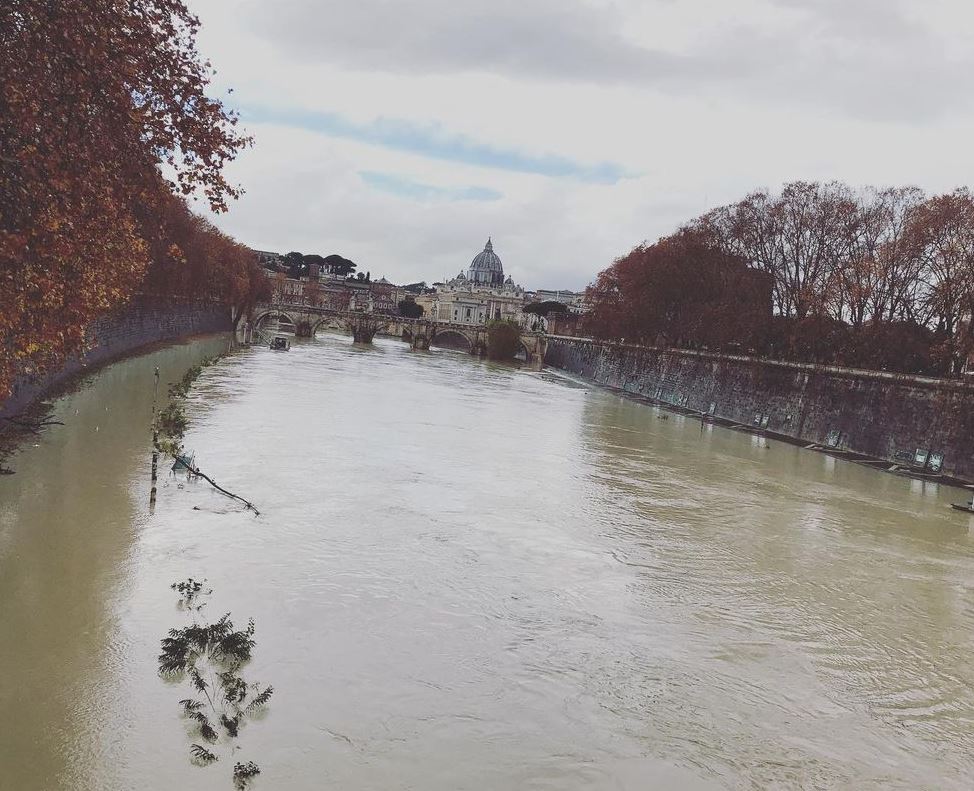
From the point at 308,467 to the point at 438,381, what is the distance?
3418 centimetres

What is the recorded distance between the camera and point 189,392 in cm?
3262

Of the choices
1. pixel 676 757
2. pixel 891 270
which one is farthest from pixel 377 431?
pixel 891 270

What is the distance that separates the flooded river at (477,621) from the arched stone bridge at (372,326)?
73604mm

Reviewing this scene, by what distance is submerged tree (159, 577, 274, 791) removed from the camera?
8.17m

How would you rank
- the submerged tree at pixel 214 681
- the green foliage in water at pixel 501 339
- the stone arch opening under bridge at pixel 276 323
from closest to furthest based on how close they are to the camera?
the submerged tree at pixel 214 681, the green foliage in water at pixel 501 339, the stone arch opening under bridge at pixel 276 323

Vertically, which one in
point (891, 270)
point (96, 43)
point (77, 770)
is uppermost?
point (891, 270)

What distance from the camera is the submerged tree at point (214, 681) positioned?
8172 mm

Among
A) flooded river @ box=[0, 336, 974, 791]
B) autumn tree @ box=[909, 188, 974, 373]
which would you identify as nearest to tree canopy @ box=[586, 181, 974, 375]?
autumn tree @ box=[909, 188, 974, 373]

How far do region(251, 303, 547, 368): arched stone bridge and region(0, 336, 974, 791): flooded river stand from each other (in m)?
73.6

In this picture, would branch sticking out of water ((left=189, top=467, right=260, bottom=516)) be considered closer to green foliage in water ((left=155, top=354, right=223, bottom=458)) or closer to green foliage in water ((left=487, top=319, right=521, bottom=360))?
green foliage in water ((left=155, top=354, right=223, bottom=458))

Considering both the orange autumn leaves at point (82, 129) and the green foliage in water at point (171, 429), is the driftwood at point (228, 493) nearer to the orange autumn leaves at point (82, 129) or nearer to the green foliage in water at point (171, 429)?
the green foliage in water at point (171, 429)

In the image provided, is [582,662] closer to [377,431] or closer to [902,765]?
[902,765]

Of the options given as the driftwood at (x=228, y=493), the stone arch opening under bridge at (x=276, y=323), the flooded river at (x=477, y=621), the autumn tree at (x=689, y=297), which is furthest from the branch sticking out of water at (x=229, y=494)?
the stone arch opening under bridge at (x=276, y=323)

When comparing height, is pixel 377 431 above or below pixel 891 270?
below
